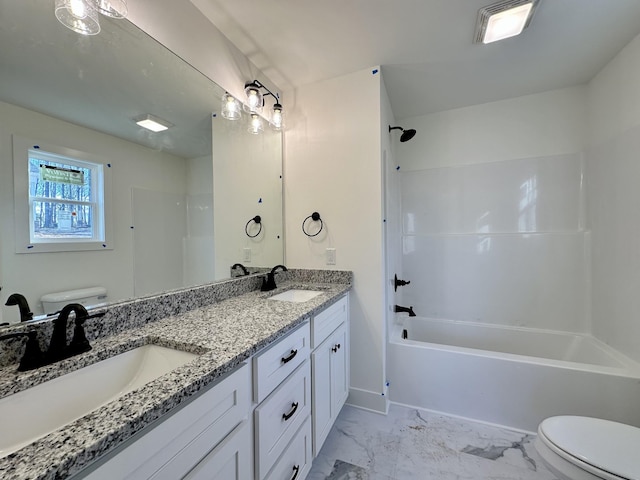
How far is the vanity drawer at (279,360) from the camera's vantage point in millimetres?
873

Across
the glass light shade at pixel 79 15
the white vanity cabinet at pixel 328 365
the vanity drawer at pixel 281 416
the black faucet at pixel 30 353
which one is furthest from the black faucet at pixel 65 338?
the glass light shade at pixel 79 15

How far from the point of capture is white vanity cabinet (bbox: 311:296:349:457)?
1281 mm

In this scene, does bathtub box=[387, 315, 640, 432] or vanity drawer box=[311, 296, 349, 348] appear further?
bathtub box=[387, 315, 640, 432]

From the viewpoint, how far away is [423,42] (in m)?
1.56

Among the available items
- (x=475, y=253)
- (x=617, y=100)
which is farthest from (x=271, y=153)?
(x=617, y=100)

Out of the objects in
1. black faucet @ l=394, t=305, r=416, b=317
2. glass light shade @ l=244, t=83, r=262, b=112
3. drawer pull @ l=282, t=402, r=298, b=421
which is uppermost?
glass light shade @ l=244, t=83, r=262, b=112

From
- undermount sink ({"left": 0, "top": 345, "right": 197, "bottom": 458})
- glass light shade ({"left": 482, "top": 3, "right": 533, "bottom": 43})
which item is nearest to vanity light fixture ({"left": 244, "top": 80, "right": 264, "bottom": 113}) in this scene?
glass light shade ({"left": 482, "top": 3, "right": 533, "bottom": 43})

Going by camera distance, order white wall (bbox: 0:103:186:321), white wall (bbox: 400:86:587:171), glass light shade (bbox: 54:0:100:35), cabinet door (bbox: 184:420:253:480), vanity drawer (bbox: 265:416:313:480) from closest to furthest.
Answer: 1. cabinet door (bbox: 184:420:253:480)
2. white wall (bbox: 0:103:186:321)
3. glass light shade (bbox: 54:0:100:35)
4. vanity drawer (bbox: 265:416:313:480)
5. white wall (bbox: 400:86:587:171)

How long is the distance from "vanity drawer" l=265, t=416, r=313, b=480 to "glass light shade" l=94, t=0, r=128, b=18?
70.7 inches

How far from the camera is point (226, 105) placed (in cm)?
155

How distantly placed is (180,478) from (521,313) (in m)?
2.64

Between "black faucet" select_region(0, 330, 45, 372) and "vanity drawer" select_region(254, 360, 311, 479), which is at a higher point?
"black faucet" select_region(0, 330, 45, 372)

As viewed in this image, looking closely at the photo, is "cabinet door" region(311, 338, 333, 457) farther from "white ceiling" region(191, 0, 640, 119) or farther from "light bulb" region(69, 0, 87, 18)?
"white ceiling" region(191, 0, 640, 119)

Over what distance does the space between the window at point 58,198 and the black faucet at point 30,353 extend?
0.25 metres
